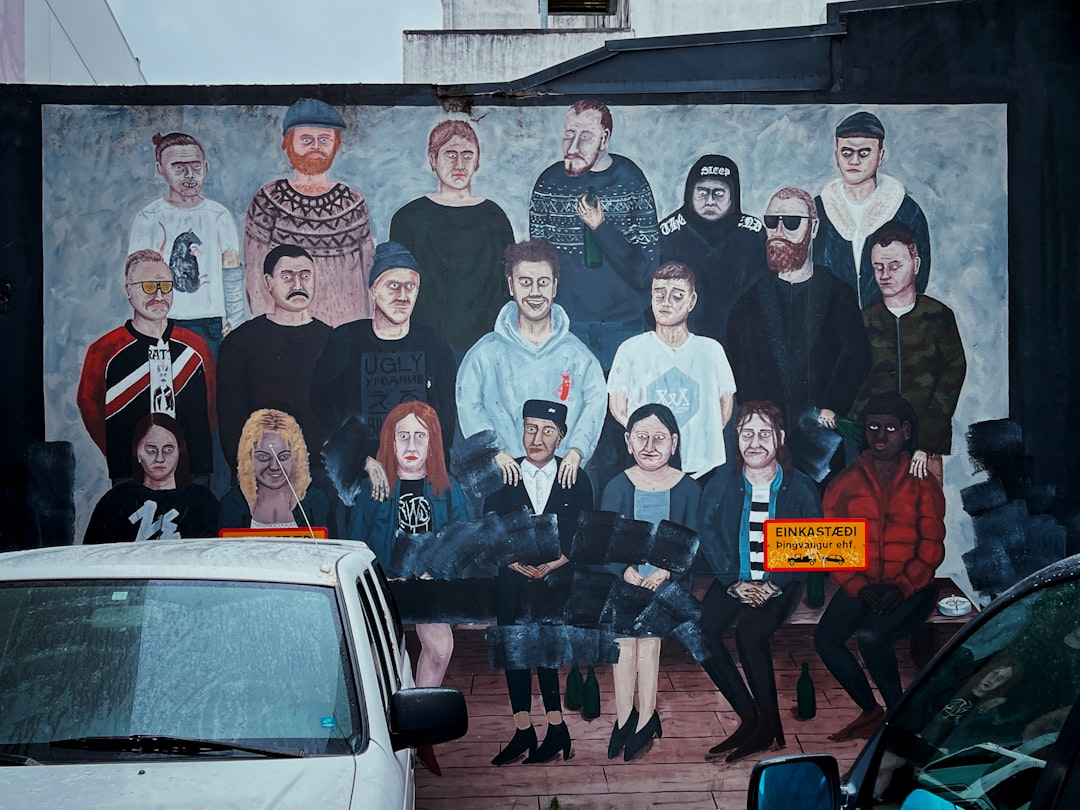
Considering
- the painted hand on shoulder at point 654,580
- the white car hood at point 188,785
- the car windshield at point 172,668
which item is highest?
the car windshield at point 172,668

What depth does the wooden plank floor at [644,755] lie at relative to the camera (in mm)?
6551

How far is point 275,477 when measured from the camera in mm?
6746

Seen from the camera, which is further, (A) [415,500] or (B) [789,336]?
(B) [789,336]

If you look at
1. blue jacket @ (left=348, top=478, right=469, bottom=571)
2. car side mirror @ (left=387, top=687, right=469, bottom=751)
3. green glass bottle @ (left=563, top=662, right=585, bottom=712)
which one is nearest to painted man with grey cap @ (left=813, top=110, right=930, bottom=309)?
blue jacket @ (left=348, top=478, right=469, bottom=571)

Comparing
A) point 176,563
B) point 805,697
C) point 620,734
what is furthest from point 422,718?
point 805,697

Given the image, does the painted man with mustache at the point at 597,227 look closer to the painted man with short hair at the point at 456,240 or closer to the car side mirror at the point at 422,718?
the painted man with short hair at the point at 456,240

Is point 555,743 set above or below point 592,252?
below

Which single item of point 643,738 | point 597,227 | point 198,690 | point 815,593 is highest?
point 597,227

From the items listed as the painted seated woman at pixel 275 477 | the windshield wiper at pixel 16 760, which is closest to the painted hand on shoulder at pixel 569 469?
the painted seated woman at pixel 275 477

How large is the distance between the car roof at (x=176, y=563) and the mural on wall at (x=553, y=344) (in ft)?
8.89

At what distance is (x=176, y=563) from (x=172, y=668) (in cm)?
46

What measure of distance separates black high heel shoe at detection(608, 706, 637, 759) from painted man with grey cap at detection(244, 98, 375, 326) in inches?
128

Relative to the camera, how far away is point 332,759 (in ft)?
10.4

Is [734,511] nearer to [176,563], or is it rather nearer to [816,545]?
[816,545]
